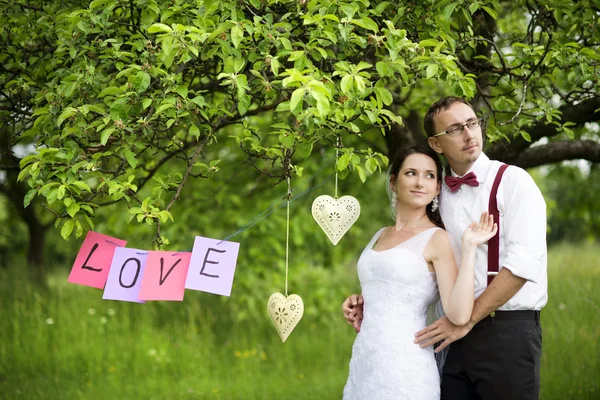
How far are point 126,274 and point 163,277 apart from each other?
0.19m

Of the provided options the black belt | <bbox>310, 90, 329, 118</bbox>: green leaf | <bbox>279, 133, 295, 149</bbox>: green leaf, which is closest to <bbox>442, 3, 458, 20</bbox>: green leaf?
<bbox>279, 133, 295, 149</bbox>: green leaf

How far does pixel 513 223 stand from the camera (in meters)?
2.43

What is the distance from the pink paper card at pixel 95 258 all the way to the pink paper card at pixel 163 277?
22 cm

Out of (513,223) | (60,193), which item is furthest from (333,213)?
(60,193)

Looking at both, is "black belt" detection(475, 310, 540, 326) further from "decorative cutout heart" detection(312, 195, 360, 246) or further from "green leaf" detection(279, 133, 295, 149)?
"green leaf" detection(279, 133, 295, 149)

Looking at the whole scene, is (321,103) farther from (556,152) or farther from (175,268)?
(556,152)

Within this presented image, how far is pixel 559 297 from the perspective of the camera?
259 inches

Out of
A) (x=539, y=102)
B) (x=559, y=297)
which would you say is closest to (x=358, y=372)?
(x=539, y=102)

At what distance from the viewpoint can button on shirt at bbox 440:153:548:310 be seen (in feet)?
7.79

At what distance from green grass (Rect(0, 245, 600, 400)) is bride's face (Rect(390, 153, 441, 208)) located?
8.66ft

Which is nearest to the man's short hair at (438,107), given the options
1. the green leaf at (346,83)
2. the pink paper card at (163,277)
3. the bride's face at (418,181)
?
the bride's face at (418,181)

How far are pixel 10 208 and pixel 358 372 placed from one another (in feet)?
26.2

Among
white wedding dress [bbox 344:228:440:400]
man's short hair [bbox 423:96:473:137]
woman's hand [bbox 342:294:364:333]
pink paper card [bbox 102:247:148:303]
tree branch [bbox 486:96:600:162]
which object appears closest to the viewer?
white wedding dress [bbox 344:228:440:400]

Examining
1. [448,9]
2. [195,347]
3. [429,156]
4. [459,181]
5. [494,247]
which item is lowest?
[195,347]
